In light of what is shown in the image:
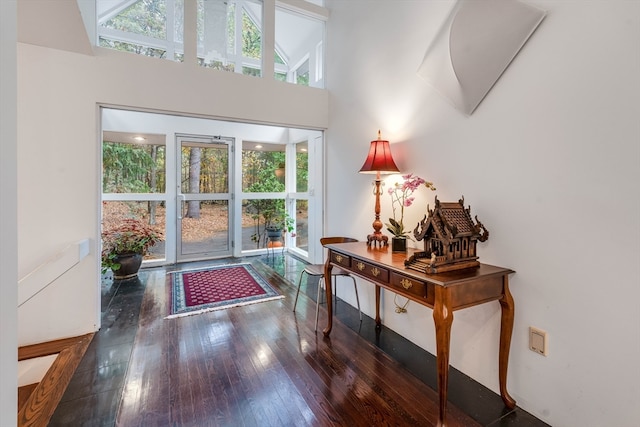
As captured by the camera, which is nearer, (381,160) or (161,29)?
(381,160)

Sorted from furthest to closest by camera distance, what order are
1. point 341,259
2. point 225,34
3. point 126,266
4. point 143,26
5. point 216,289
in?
point 126,266
point 216,289
point 225,34
point 143,26
point 341,259

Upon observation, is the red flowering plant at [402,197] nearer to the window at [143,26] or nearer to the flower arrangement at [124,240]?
the window at [143,26]

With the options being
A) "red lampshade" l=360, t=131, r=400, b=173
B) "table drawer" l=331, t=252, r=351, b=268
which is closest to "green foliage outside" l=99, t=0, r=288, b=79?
"red lampshade" l=360, t=131, r=400, b=173

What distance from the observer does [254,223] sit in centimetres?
558

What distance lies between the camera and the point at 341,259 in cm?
233

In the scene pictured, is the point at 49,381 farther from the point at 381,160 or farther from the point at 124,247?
the point at 381,160

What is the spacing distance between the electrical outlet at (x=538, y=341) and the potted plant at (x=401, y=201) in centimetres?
88

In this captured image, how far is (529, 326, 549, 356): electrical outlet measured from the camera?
1.57m

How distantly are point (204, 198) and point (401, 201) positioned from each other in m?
3.72

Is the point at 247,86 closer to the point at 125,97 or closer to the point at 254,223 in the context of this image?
the point at 125,97

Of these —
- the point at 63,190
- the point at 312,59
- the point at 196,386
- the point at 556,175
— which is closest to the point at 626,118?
the point at 556,175

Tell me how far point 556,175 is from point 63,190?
344cm

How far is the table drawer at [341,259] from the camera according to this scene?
2252 mm

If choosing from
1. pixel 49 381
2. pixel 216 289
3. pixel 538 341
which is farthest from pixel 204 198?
pixel 538 341
